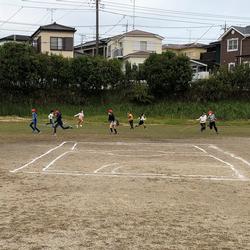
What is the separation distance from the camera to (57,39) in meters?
62.7

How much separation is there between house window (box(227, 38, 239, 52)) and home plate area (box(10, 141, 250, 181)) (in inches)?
1557

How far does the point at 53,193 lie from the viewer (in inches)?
444

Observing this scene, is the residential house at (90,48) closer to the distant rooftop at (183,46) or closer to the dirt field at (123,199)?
the distant rooftop at (183,46)

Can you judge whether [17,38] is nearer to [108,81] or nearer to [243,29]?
[108,81]

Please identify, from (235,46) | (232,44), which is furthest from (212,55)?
(235,46)

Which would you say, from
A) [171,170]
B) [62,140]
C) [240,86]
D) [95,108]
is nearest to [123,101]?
[95,108]

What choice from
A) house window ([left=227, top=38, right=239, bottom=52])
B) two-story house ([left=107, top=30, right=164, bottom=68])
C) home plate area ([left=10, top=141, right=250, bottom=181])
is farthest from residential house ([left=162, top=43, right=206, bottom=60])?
home plate area ([left=10, top=141, right=250, bottom=181])

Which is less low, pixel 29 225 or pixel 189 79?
pixel 189 79

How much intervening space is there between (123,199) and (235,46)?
52.9m

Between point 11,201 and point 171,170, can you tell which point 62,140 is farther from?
point 11,201

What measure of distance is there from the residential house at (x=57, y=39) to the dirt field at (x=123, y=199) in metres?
44.1

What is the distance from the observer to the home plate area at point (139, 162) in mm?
14578

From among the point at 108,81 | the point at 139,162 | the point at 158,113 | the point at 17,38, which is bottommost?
the point at 139,162

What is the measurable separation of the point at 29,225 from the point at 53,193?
2856mm
